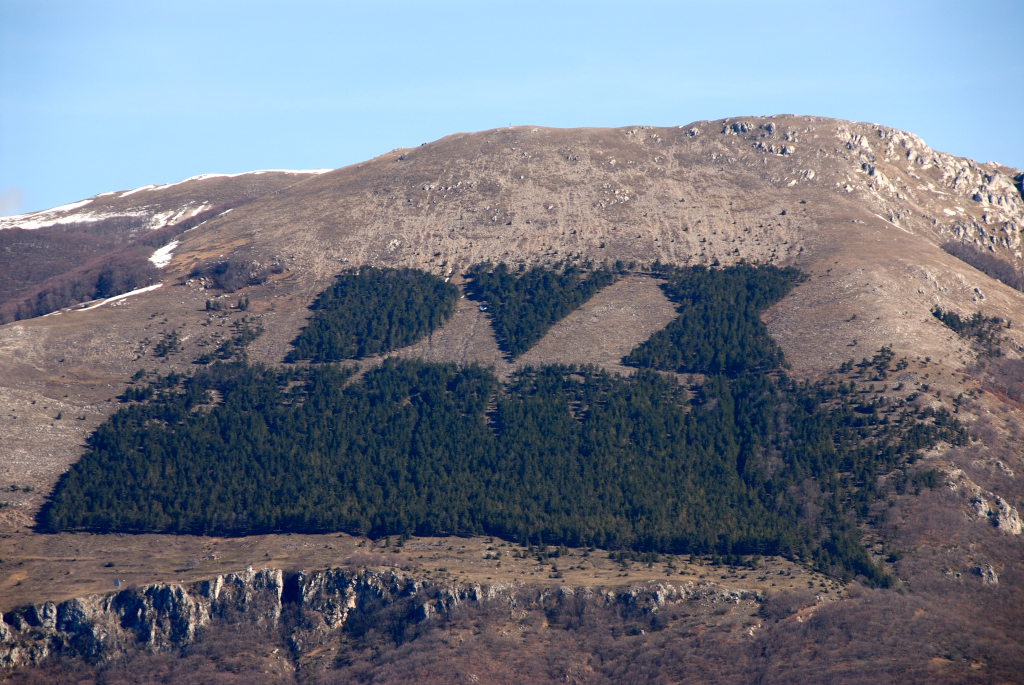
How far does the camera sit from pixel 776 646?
416ft

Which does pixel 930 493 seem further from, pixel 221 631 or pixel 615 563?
pixel 221 631

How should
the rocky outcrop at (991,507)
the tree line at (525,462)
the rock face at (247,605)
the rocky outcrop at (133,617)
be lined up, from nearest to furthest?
the rocky outcrop at (133,617), the rock face at (247,605), the rocky outcrop at (991,507), the tree line at (525,462)

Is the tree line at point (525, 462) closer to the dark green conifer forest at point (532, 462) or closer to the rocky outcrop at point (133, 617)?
the dark green conifer forest at point (532, 462)

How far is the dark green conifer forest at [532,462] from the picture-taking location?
16050 cm

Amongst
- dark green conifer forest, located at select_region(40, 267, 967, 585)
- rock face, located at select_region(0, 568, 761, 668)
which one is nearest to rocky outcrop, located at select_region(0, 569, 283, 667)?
rock face, located at select_region(0, 568, 761, 668)

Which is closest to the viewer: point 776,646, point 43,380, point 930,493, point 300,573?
point 776,646

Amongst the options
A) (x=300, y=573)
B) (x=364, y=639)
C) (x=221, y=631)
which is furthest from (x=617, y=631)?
(x=221, y=631)

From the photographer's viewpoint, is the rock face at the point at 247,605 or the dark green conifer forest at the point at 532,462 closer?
the rock face at the point at 247,605

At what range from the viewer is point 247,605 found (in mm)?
141750

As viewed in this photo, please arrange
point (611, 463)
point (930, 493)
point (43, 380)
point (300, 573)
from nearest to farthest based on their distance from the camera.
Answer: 1. point (300, 573)
2. point (930, 493)
3. point (611, 463)
4. point (43, 380)

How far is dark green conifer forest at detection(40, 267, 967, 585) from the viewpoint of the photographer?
160 metres

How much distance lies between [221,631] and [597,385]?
8790 centimetres

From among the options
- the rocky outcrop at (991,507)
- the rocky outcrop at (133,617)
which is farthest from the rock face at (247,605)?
the rocky outcrop at (991,507)

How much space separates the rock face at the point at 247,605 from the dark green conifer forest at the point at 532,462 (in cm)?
1941
